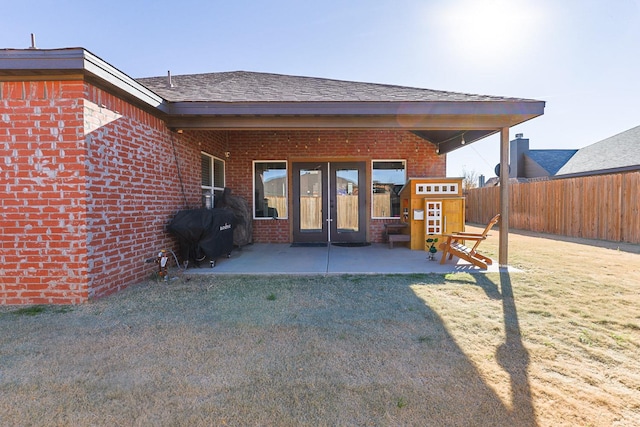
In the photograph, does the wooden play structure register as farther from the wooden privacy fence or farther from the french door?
the wooden privacy fence

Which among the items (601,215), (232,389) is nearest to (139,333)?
(232,389)

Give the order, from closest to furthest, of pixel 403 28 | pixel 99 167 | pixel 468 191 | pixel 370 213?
pixel 99 167 → pixel 403 28 → pixel 370 213 → pixel 468 191

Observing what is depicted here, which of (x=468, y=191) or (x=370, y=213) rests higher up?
(x=468, y=191)

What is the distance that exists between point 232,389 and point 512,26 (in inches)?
311

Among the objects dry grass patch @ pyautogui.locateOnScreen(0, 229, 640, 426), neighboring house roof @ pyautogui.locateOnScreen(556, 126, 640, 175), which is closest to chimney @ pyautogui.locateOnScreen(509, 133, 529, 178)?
neighboring house roof @ pyautogui.locateOnScreen(556, 126, 640, 175)

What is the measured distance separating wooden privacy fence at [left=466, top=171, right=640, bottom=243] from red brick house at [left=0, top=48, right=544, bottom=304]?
17.5 feet

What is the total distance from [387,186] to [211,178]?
4840 mm

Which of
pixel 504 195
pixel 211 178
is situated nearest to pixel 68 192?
pixel 211 178

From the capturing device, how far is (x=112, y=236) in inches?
160

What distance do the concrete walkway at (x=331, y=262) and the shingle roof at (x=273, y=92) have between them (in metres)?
2.95

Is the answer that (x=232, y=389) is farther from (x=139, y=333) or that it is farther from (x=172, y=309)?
(x=172, y=309)

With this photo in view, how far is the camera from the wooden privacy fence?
27.6 feet

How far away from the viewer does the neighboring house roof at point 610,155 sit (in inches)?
477

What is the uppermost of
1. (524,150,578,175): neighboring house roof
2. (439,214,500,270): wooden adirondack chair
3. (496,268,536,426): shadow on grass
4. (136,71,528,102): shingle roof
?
(524,150,578,175): neighboring house roof
